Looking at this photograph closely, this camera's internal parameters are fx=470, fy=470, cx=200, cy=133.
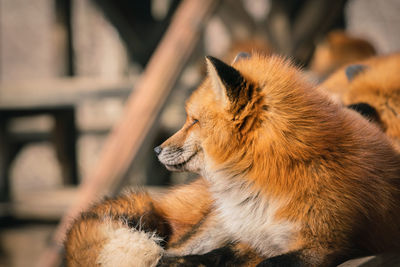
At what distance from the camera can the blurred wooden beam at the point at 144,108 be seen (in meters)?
3.54

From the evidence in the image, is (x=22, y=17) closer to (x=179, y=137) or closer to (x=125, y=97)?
(x=125, y=97)

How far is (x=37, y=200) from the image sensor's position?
497 centimetres

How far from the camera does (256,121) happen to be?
147cm

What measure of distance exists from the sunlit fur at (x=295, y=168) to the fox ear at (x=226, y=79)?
0.01 m

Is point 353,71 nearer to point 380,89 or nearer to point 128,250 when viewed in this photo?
point 380,89

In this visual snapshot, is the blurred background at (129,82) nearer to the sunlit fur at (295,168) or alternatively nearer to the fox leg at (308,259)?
the sunlit fur at (295,168)

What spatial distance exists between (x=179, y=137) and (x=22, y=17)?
9.79 metres

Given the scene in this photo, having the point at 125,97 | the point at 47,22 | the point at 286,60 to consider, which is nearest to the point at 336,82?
the point at 286,60

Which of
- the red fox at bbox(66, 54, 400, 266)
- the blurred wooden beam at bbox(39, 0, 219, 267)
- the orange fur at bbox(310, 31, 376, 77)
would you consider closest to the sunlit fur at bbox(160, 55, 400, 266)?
the red fox at bbox(66, 54, 400, 266)

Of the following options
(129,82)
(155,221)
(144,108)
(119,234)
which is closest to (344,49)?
(129,82)

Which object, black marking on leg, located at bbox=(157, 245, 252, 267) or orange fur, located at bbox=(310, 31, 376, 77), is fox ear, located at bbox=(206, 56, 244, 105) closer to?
black marking on leg, located at bbox=(157, 245, 252, 267)

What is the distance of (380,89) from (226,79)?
3.82 feet

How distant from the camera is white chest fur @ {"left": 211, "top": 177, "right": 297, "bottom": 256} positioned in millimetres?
1407

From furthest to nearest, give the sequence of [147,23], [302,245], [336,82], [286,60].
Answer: [147,23] < [336,82] < [286,60] < [302,245]
